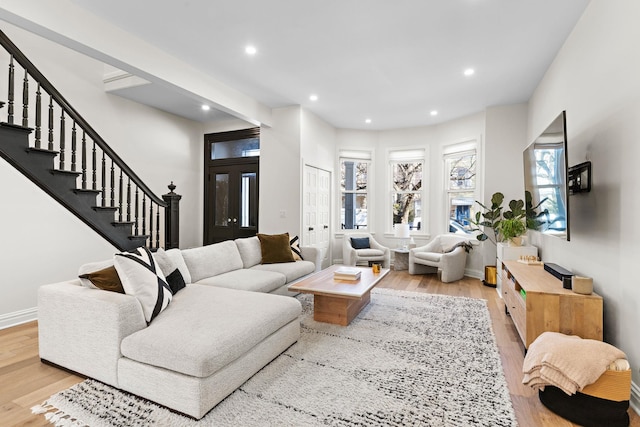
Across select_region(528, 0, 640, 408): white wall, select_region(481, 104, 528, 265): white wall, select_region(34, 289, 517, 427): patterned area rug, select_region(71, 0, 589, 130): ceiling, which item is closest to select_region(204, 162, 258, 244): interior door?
select_region(71, 0, 589, 130): ceiling

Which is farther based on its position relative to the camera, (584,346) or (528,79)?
(528,79)

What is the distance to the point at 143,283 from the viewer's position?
2.24 meters

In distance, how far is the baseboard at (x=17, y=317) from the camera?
3201mm

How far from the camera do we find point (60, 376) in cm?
221

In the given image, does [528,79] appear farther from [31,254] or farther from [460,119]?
[31,254]

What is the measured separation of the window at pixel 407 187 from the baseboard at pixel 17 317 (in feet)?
18.8

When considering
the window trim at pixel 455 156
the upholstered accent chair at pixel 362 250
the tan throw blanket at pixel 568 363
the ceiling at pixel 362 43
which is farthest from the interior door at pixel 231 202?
the tan throw blanket at pixel 568 363

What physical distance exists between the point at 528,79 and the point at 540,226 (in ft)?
6.75

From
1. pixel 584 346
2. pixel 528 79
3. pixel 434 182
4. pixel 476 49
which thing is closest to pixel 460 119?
pixel 434 182

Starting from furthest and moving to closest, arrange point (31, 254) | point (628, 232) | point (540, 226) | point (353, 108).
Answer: point (353, 108)
point (31, 254)
point (540, 226)
point (628, 232)

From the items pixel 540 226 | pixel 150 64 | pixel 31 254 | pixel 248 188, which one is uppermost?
pixel 150 64

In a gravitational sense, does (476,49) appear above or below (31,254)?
above

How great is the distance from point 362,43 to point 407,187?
3.86 meters

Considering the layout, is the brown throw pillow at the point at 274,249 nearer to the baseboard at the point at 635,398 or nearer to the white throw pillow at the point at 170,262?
the white throw pillow at the point at 170,262
